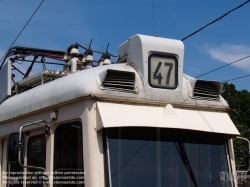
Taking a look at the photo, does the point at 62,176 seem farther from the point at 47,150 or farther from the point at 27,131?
the point at 27,131

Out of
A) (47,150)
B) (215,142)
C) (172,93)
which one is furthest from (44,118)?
(215,142)

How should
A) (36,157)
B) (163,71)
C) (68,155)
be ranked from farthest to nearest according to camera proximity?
1. (36,157)
2. (163,71)
3. (68,155)

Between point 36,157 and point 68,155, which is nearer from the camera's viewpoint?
point 68,155

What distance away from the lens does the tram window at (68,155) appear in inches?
182

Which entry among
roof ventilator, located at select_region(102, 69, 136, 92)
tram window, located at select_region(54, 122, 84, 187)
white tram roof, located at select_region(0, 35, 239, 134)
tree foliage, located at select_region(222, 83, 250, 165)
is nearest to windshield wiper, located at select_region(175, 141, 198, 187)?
white tram roof, located at select_region(0, 35, 239, 134)

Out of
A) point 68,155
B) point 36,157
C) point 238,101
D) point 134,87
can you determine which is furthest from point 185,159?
point 238,101

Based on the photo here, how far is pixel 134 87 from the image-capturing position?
4867 millimetres

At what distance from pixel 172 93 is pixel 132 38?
0.76 metres

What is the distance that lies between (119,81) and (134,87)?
16cm

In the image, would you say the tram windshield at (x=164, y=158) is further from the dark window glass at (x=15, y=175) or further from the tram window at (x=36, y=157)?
the dark window glass at (x=15, y=175)

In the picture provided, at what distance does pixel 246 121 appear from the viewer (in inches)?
1866

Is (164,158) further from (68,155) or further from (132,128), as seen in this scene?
(68,155)

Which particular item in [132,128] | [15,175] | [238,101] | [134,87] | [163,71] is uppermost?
[238,101]

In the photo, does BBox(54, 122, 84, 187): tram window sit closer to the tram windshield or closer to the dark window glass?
the tram windshield
